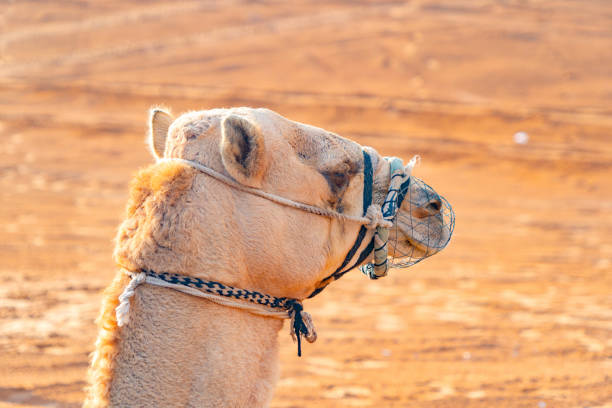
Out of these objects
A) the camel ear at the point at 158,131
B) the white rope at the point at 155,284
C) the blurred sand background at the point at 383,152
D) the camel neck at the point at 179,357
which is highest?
the camel ear at the point at 158,131

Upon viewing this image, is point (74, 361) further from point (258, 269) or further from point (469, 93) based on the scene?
point (469, 93)

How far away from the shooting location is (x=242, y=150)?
2.31 m

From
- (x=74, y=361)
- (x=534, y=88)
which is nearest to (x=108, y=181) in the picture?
(x=74, y=361)

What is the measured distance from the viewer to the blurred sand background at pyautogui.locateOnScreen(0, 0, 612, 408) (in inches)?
262

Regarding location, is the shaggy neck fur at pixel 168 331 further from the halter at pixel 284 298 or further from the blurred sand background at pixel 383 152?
the blurred sand background at pixel 383 152

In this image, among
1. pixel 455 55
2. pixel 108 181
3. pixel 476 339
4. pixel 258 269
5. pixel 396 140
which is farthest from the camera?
pixel 455 55

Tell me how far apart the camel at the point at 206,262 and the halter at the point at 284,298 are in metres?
0.02

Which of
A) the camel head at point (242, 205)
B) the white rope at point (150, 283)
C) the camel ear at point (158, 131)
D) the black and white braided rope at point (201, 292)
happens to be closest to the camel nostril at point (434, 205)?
the camel head at point (242, 205)

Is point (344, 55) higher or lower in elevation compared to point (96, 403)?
lower

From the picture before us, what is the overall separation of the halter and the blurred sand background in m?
0.34

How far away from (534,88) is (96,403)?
76.7 feet

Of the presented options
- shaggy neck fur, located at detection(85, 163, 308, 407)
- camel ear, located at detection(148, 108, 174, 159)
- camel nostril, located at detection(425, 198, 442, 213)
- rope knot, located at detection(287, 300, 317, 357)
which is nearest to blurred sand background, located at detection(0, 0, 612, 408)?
shaggy neck fur, located at detection(85, 163, 308, 407)

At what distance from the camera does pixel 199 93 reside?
2288cm

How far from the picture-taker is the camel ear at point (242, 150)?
2.23m
